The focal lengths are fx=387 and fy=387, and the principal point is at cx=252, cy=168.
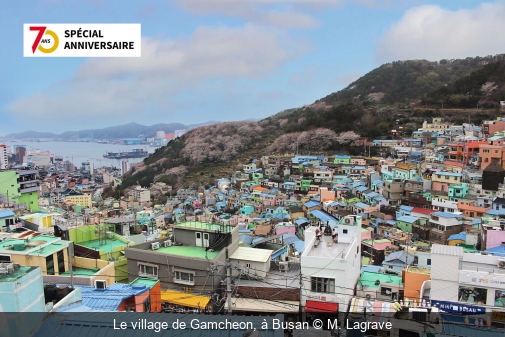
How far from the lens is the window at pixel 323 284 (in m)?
5.42

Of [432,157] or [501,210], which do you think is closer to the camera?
[501,210]

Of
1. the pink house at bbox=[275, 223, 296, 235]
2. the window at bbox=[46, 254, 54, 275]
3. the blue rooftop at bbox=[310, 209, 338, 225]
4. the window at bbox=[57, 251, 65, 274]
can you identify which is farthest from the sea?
the window at bbox=[46, 254, 54, 275]

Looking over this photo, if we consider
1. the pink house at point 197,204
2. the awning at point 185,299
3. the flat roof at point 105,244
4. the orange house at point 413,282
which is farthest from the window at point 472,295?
the pink house at point 197,204

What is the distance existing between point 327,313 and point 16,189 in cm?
1247

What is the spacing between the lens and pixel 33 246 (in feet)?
17.3

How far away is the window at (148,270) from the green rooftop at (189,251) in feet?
0.86

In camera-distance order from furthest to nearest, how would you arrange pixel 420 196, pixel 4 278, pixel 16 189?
pixel 420 196 < pixel 16 189 < pixel 4 278

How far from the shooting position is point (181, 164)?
33.2 metres

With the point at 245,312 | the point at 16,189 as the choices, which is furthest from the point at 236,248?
the point at 16,189

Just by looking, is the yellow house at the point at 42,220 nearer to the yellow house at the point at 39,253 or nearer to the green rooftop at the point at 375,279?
the yellow house at the point at 39,253

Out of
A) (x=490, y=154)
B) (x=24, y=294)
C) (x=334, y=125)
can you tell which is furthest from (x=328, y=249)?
(x=334, y=125)

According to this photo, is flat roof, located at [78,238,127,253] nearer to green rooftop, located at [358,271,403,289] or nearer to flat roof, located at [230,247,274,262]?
A: flat roof, located at [230,247,274,262]

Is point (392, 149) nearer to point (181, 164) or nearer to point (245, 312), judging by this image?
point (181, 164)

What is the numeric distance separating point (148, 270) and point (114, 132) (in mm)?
115873
